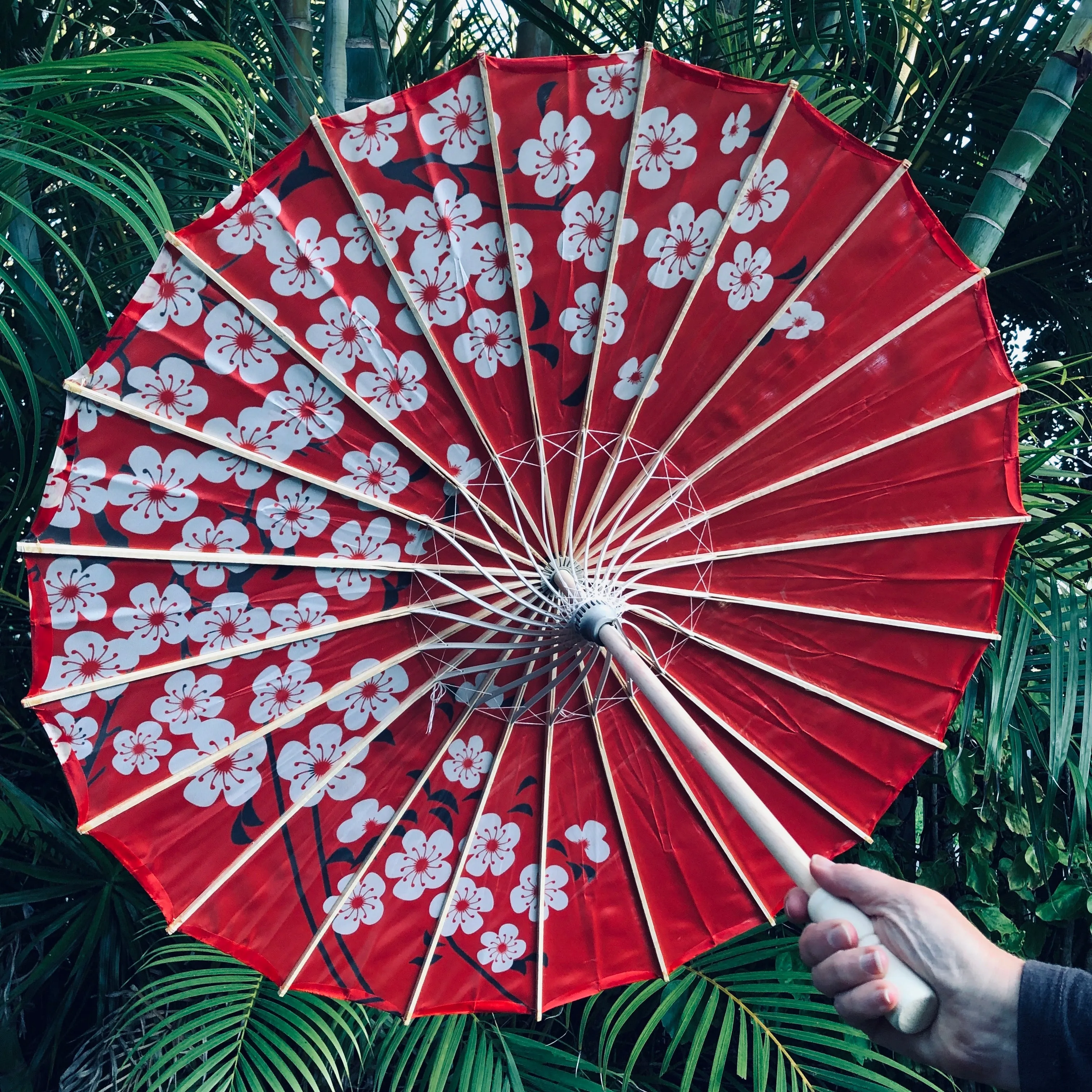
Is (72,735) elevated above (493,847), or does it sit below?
above

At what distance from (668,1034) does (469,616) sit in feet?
5.71

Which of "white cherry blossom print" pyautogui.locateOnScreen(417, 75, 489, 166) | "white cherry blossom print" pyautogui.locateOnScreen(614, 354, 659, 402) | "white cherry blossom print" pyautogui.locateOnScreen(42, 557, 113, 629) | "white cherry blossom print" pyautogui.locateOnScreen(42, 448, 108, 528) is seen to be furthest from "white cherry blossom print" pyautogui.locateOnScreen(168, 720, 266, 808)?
"white cherry blossom print" pyautogui.locateOnScreen(417, 75, 489, 166)

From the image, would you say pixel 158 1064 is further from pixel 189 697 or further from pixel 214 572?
pixel 214 572

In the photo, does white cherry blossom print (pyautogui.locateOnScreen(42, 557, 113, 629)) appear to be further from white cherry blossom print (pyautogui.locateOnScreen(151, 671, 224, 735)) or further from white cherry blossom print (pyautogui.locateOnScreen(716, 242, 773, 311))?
white cherry blossom print (pyautogui.locateOnScreen(716, 242, 773, 311))

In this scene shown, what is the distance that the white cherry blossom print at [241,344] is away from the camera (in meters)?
1.15

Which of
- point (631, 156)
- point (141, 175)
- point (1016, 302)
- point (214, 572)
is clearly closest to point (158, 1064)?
point (214, 572)

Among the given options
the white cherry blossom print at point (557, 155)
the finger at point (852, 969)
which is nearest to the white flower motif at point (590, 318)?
the white cherry blossom print at point (557, 155)

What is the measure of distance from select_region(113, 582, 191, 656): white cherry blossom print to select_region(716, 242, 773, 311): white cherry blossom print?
0.83 metres

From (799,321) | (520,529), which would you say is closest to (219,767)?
(520,529)

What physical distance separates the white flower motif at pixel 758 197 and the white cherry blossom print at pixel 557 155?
0.19 meters

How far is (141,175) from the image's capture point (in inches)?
69.9

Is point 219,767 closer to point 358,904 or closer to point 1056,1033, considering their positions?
point 358,904

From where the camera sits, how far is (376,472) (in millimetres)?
1238

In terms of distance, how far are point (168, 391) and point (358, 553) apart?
0.31 metres
